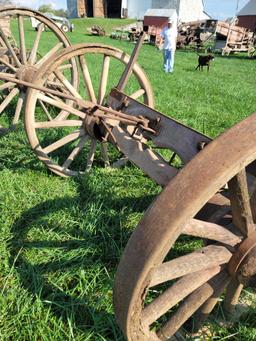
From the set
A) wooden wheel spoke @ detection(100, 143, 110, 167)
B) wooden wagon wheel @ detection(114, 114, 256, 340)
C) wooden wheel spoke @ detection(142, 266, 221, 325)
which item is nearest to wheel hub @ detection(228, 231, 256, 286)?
wooden wagon wheel @ detection(114, 114, 256, 340)

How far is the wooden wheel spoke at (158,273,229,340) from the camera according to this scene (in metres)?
1.54

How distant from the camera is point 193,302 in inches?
61.3

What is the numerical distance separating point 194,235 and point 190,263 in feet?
0.37

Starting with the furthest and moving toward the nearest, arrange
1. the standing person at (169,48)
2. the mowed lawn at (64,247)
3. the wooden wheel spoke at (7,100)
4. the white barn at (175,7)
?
the white barn at (175,7) → the standing person at (169,48) → the wooden wheel spoke at (7,100) → the mowed lawn at (64,247)

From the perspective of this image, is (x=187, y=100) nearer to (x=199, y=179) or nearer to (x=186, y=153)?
(x=186, y=153)

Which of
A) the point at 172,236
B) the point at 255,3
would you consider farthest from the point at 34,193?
the point at 255,3

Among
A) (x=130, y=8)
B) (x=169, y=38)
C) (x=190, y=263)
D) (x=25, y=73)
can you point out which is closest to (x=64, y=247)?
(x=190, y=263)

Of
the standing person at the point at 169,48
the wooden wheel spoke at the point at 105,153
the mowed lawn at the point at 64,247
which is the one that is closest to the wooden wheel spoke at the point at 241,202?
the mowed lawn at the point at 64,247

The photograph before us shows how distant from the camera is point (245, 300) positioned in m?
2.09

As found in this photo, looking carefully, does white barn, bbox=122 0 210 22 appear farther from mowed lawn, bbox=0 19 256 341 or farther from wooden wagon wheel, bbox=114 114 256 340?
wooden wagon wheel, bbox=114 114 256 340

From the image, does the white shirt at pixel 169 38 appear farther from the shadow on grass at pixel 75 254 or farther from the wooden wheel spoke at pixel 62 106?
the shadow on grass at pixel 75 254

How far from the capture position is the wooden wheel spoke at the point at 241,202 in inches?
48.8

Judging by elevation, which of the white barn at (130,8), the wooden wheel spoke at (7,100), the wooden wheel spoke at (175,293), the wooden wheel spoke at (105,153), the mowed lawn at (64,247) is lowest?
the white barn at (130,8)

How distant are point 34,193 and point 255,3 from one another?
35.2 m
